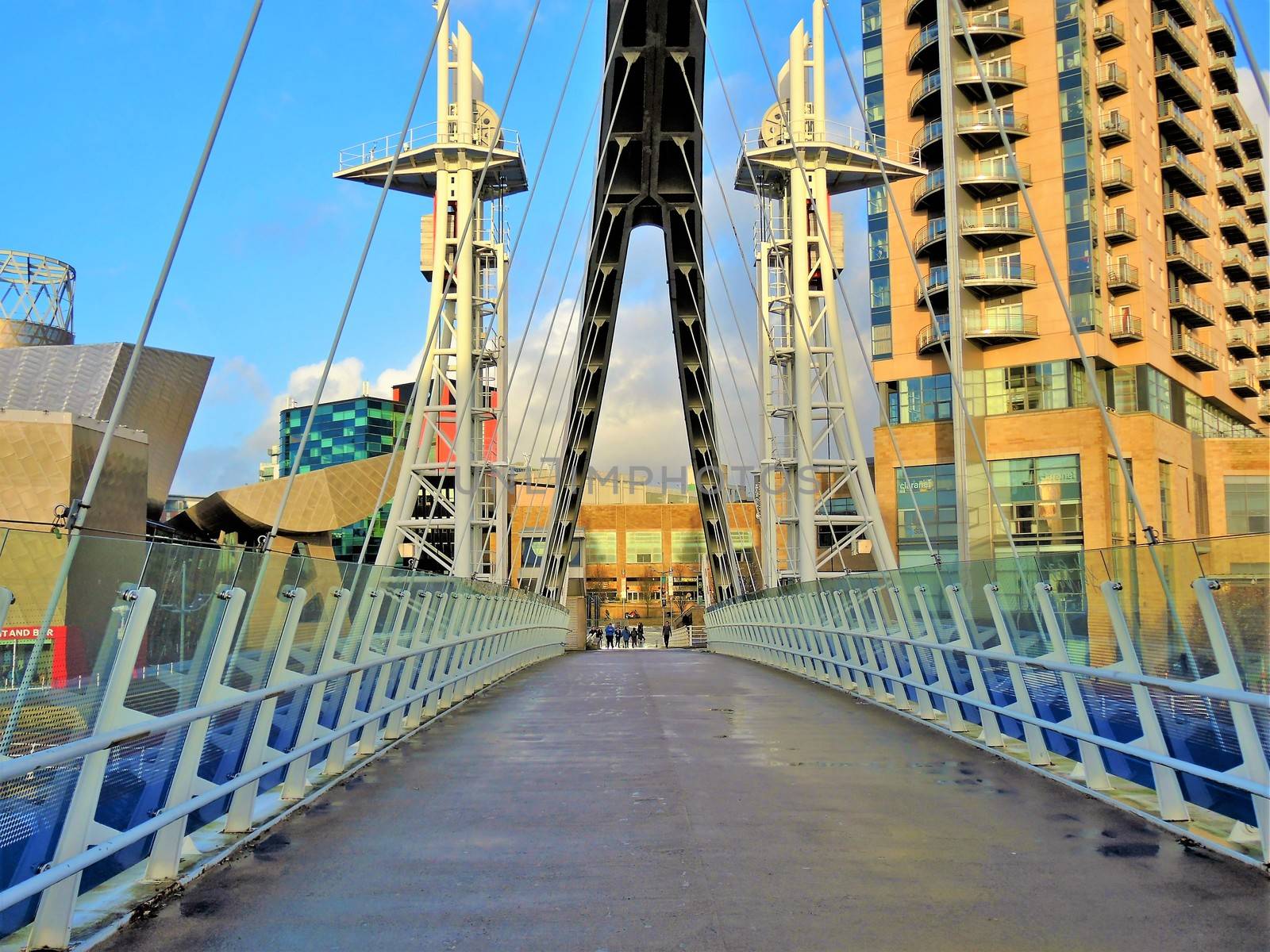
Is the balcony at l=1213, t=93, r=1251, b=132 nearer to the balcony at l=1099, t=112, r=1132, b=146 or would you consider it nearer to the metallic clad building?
the balcony at l=1099, t=112, r=1132, b=146

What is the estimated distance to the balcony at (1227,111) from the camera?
6644 centimetres

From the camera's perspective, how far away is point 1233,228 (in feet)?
225

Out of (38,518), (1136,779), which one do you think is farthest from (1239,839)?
(38,518)

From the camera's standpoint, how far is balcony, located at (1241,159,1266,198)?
77.1 m

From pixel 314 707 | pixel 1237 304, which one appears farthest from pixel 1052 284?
pixel 314 707

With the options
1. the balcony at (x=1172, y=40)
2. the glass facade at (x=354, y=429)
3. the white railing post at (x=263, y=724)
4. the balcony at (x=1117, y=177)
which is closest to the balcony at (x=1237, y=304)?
the balcony at (x=1172, y=40)

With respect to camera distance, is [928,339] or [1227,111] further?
[1227,111]

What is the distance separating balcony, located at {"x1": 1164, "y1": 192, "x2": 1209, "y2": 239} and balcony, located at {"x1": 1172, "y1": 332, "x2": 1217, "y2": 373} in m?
4.83

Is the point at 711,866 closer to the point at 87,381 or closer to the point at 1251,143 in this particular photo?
the point at 87,381

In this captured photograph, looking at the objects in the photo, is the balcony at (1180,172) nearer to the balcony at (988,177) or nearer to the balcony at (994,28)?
the balcony at (988,177)

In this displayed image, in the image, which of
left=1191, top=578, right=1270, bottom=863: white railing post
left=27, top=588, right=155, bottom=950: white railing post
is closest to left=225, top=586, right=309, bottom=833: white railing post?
left=27, top=588, right=155, bottom=950: white railing post

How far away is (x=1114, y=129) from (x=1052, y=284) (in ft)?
21.9

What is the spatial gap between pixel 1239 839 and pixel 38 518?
4144 centimetres

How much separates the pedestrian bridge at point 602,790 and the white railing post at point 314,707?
3 centimetres
